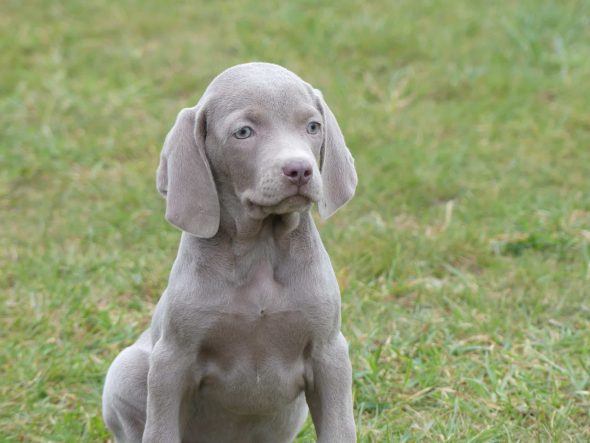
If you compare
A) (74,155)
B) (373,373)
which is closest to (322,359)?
(373,373)

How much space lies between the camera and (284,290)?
3.02 meters

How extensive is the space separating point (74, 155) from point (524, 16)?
10.9 feet

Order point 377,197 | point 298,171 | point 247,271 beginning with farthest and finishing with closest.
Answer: point 377,197
point 247,271
point 298,171

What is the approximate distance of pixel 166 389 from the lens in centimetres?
303

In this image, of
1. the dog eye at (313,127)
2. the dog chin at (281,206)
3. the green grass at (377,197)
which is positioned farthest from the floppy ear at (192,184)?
the green grass at (377,197)

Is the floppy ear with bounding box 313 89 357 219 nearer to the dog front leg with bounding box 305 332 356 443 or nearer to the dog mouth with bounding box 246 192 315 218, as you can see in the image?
the dog mouth with bounding box 246 192 315 218

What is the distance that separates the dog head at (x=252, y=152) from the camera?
282 cm

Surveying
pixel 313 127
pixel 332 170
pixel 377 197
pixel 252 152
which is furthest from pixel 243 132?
pixel 377 197

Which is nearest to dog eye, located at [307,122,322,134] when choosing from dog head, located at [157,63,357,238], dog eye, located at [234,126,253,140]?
dog head, located at [157,63,357,238]

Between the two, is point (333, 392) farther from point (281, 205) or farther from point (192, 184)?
point (192, 184)

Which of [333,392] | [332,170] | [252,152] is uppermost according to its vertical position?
[252,152]

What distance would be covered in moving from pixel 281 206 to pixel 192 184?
0.88 feet

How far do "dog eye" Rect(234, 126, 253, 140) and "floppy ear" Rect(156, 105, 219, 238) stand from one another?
0.45ft

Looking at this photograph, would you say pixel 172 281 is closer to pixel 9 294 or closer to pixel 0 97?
pixel 9 294
